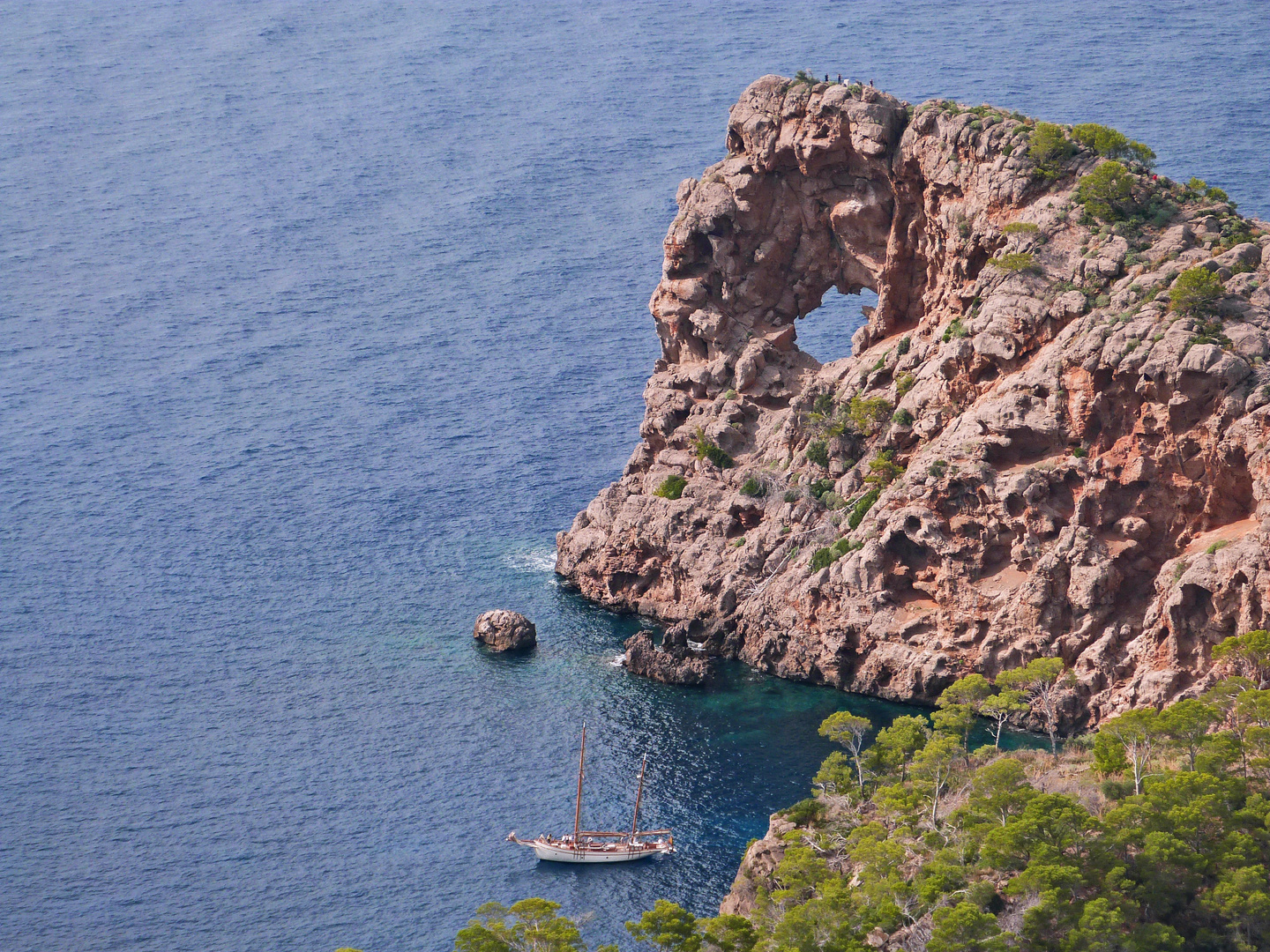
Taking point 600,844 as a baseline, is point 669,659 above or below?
above

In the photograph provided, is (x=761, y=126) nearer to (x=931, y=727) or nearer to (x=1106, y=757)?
(x=931, y=727)

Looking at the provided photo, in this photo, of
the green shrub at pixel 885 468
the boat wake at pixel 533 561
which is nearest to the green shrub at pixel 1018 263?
the green shrub at pixel 885 468

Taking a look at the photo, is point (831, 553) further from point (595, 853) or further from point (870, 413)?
point (595, 853)

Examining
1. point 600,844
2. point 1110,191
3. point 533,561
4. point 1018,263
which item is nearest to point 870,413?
point 1018,263

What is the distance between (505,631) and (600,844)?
3497 cm

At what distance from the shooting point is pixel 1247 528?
139750 millimetres

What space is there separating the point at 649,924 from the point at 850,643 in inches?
2013

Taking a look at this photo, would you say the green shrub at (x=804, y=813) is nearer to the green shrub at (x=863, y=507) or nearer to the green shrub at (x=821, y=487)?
the green shrub at (x=863, y=507)

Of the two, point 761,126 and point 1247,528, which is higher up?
point 761,126

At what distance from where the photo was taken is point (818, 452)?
170m

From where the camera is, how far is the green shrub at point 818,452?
170 meters

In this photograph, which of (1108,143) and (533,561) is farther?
(533,561)

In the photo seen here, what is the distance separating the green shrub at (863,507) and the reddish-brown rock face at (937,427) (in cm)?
81

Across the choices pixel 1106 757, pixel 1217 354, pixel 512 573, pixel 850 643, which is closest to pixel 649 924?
pixel 1106 757
